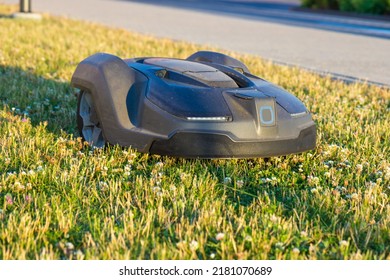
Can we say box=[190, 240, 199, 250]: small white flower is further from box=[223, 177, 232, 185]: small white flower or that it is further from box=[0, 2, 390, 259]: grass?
box=[223, 177, 232, 185]: small white flower

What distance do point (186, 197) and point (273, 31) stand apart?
965cm

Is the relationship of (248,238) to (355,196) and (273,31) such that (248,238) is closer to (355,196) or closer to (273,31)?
(355,196)

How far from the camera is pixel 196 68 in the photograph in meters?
4.37

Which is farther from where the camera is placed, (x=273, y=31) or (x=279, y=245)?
(x=273, y=31)

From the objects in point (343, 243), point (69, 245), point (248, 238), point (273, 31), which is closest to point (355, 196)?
point (343, 243)

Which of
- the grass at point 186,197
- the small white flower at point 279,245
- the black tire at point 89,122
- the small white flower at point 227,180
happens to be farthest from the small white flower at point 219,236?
the black tire at point 89,122

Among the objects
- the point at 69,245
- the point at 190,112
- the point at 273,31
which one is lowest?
the point at 273,31

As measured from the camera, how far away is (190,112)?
3.88m

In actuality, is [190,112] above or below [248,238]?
above

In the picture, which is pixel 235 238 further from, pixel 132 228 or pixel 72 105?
pixel 72 105

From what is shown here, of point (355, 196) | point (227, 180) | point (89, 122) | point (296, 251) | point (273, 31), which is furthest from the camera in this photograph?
point (273, 31)

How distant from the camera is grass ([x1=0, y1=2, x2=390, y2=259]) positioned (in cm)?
300

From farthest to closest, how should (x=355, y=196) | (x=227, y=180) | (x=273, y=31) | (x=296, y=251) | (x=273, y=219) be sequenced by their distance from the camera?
(x=273, y=31) < (x=227, y=180) < (x=355, y=196) < (x=273, y=219) < (x=296, y=251)

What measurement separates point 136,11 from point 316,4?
220 inches
